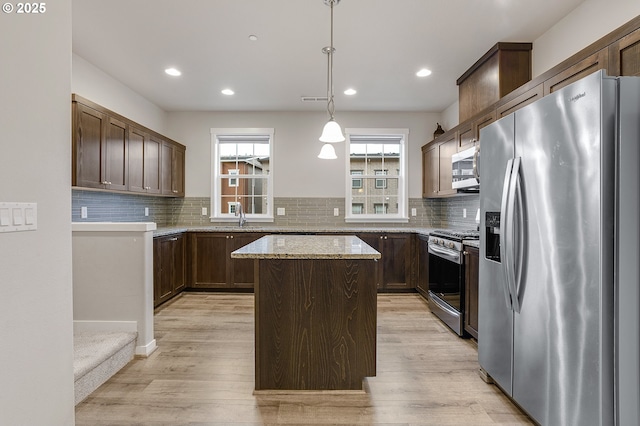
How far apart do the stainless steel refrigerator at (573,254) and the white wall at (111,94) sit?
3.97m

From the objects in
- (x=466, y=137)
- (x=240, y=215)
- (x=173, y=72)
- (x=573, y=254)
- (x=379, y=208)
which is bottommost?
(x=573, y=254)

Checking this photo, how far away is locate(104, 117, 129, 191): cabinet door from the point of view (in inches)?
132

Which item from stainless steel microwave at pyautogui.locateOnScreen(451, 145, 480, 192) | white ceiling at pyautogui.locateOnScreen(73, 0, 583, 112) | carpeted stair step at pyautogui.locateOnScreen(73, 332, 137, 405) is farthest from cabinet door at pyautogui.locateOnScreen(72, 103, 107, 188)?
stainless steel microwave at pyautogui.locateOnScreen(451, 145, 480, 192)

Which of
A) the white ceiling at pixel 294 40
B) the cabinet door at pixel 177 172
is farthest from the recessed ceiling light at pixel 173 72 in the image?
the cabinet door at pixel 177 172

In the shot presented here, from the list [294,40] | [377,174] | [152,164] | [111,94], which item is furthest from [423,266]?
[111,94]

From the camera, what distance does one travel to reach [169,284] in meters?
4.06

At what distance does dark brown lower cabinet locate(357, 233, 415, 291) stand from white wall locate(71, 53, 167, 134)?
3.48 metres

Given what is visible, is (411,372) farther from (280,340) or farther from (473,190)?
(473,190)

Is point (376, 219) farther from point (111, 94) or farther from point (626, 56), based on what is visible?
point (111, 94)

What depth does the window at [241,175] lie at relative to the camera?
523 centimetres

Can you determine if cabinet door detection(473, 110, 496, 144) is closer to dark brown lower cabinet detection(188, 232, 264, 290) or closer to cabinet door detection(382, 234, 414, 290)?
cabinet door detection(382, 234, 414, 290)

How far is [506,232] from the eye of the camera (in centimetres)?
179

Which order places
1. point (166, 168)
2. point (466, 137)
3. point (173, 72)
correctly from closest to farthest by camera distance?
1. point (466, 137)
2. point (173, 72)
3. point (166, 168)

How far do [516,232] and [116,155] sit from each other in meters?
3.78
